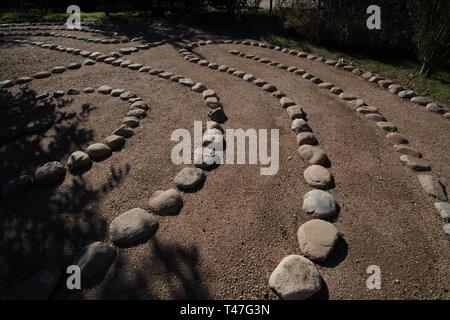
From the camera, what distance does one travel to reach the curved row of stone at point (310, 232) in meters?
1.91

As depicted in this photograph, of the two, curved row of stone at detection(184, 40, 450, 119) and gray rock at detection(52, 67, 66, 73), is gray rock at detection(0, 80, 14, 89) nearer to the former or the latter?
gray rock at detection(52, 67, 66, 73)

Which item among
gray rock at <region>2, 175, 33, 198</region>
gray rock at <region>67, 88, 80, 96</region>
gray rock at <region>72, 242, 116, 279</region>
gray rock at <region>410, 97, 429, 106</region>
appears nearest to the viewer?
gray rock at <region>72, 242, 116, 279</region>

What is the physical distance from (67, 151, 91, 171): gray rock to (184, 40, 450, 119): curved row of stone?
5.23m

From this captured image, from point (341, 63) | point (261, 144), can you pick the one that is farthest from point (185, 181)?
point (341, 63)

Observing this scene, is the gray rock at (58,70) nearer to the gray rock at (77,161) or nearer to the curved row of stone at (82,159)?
the curved row of stone at (82,159)

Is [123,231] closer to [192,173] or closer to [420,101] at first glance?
[192,173]

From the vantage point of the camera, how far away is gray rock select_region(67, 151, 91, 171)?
3.03 m

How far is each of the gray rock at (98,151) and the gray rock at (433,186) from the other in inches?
145

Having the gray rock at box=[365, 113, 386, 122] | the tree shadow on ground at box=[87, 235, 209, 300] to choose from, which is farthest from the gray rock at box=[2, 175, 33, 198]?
the gray rock at box=[365, 113, 386, 122]

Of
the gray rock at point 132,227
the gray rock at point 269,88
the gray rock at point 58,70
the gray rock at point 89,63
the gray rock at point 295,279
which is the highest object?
the gray rock at point 89,63

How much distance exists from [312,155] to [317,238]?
1.26 m

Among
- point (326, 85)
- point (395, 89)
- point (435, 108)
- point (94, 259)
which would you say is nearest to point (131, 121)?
point (94, 259)

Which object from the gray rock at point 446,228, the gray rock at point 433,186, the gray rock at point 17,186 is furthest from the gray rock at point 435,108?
the gray rock at point 17,186
